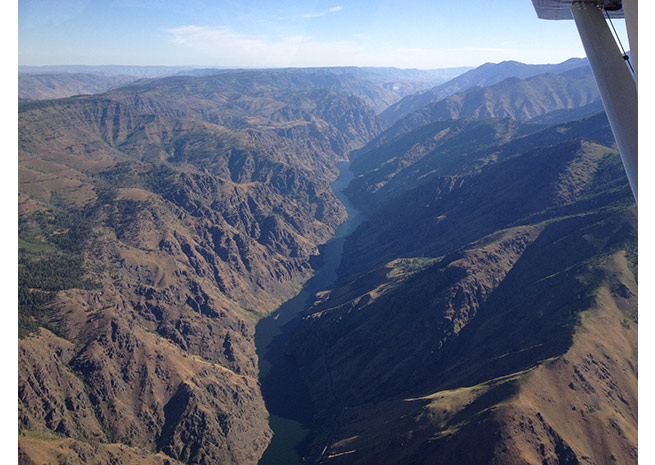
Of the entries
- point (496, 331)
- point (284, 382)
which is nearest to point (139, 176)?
point (284, 382)

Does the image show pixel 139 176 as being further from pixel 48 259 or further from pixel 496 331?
pixel 496 331

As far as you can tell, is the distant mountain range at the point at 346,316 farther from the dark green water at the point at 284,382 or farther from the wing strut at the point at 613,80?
the wing strut at the point at 613,80

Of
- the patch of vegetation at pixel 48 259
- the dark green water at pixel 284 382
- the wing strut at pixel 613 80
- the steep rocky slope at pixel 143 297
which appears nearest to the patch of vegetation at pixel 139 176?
the steep rocky slope at pixel 143 297

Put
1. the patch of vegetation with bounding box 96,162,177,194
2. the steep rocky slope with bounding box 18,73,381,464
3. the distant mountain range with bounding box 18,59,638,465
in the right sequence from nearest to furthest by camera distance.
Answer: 1. the distant mountain range with bounding box 18,59,638,465
2. the steep rocky slope with bounding box 18,73,381,464
3. the patch of vegetation with bounding box 96,162,177,194

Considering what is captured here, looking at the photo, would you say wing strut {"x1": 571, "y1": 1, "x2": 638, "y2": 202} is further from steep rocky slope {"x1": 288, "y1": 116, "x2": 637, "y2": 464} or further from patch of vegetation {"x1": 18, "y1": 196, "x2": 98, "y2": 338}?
patch of vegetation {"x1": 18, "y1": 196, "x2": 98, "y2": 338}

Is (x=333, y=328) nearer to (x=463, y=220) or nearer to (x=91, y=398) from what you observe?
(x=91, y=398)

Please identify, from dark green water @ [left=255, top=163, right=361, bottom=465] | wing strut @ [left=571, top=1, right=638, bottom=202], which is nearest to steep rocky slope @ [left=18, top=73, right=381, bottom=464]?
dark green water @ [left=255, top=163, right=361, bottom=465]
